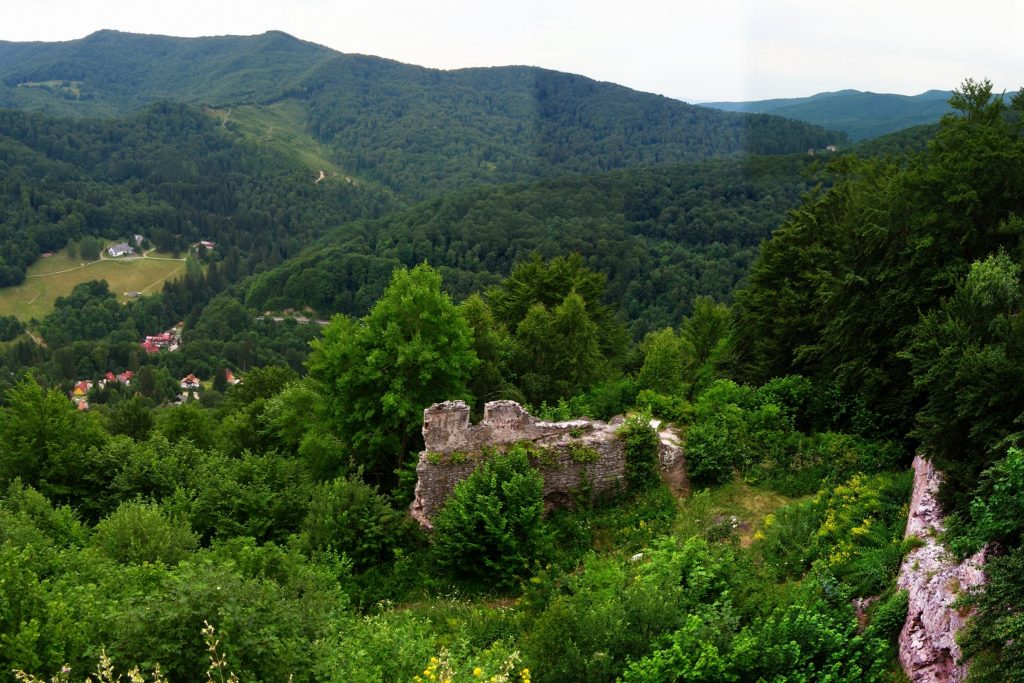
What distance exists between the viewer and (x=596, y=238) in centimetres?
13238

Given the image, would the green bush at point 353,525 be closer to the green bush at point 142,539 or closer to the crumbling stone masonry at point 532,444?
the crumbling stone masonry at point 532,444

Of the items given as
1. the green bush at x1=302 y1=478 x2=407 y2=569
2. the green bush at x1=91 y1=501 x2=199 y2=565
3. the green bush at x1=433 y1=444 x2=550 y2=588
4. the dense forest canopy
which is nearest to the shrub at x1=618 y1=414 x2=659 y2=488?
the dense forest canopy

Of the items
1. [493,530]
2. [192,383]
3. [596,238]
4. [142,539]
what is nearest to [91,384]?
[192,383]

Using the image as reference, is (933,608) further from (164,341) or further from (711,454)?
(164,341)

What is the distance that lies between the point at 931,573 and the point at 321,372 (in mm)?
16771

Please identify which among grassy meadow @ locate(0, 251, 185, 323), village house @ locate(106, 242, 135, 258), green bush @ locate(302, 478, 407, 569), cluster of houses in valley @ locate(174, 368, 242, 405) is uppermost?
green bush @ locate(302, 478, 407, 569)

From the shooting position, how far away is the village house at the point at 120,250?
16712 centimetres

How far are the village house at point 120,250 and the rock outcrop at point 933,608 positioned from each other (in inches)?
7579

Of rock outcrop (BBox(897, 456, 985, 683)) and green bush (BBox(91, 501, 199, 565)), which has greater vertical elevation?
rock outcrop (BBox(897, 456, 985, 683))

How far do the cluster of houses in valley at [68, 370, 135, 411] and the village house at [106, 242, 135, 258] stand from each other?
7472 centimetres

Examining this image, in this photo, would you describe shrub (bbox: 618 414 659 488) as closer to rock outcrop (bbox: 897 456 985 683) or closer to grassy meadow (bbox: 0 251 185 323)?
rock outcrop (bbox: 897 456 985 683)

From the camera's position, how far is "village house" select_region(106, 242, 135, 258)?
6580 inches

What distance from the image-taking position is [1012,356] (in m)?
10.0

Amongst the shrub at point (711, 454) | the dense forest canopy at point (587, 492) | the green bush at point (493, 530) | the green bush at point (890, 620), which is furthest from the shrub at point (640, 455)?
the green bush at point (890, 620)
